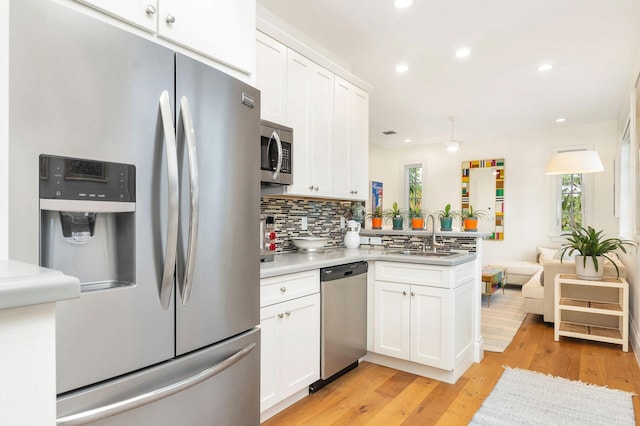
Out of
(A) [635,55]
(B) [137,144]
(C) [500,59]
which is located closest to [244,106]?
(B) [137,144]

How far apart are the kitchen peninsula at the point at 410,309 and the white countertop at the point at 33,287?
1629 millimetres

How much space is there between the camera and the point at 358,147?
3383mm

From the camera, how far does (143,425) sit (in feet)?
3.48

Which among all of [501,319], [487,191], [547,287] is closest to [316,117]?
[547,287]

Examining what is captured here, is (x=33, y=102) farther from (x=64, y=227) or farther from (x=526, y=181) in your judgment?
(x=526, y=181)

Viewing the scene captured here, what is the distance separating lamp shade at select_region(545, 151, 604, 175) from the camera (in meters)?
4.16

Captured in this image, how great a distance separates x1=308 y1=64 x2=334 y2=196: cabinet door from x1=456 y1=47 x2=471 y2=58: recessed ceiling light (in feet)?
4.24

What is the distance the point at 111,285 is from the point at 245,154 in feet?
2.16

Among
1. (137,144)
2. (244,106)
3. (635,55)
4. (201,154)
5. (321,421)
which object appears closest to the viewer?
(137,144)

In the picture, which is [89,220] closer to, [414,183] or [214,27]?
[214,27]

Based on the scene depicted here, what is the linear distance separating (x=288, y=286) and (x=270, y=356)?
0.39 meters

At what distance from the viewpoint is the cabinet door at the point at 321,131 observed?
2844mm

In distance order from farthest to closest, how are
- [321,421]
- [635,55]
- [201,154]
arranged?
[635,55], [321,421], [201,154]

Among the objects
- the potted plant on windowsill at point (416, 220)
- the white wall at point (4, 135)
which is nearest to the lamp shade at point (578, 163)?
the potted plant on windowsill at point (416, 220)
